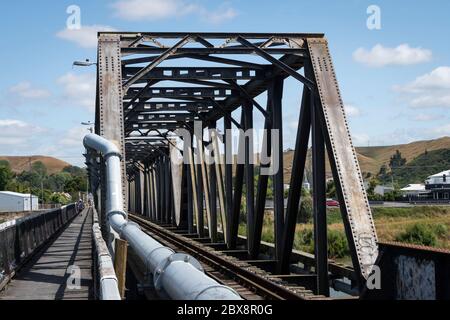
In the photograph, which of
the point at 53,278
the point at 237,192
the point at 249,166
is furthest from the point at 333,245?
the point at 53,278

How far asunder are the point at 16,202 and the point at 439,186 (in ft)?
239

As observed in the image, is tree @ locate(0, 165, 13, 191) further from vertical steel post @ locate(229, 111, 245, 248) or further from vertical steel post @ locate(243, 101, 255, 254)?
vertical steel post @ locate(243, 101, 255, 254)

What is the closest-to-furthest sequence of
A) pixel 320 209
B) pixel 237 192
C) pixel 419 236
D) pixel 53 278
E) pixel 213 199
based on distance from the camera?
1. pixel 320 209
2. pixel 53 278
3. pixel 237 192
4. pixel 213 199
5. pixel 419 236

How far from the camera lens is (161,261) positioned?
731 centimetres

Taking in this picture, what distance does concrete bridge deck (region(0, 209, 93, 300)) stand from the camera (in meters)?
12.6

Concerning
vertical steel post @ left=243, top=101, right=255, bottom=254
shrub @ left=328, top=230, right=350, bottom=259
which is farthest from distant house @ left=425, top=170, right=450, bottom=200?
vertical steel post @ left=243, top=101, right=255, bottom=254

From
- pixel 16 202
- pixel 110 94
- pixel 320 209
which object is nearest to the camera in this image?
pixel 320 209

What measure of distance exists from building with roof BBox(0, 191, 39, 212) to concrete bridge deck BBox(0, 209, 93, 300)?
75.4m

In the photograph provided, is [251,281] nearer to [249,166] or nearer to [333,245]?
[249,166]

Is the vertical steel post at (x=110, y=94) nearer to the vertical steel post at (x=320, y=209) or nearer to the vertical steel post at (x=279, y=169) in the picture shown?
the vertical steel post at (x=320, y=209)

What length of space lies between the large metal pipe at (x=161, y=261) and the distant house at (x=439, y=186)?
103065mm

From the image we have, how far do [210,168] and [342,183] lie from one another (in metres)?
14.0

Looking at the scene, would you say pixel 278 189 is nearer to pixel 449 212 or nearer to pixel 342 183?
pixel 342 183

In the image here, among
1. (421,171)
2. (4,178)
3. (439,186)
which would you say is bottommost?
(439,186)
